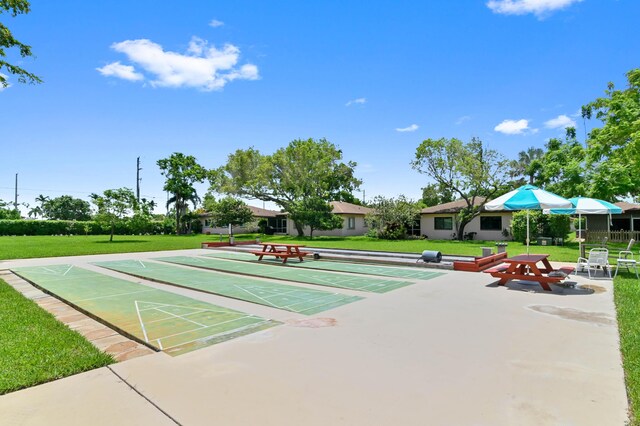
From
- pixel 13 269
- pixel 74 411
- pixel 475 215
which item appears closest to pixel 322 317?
pixel 74 411

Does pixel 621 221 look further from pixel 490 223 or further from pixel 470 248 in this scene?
pixel 470 248

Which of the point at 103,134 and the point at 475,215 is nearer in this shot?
the point at 103,134

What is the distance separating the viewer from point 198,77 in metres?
17.5

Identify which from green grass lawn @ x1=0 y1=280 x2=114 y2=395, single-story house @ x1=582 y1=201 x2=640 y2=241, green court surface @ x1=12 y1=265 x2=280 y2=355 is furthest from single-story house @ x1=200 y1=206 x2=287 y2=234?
green grass lawn @ x1=0 y1=280 x2=114 y2=395

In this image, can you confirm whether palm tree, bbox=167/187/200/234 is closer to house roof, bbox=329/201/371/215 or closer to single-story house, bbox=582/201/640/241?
house roof, bbox=329/201/371/215

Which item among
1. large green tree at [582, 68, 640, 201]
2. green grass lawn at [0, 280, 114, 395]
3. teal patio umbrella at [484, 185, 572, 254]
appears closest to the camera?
green grass lawn at [0, 280, 114, 395]

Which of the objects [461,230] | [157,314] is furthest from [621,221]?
[157,314]

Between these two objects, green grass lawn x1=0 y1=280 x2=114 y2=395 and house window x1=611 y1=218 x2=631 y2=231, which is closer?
green grass lawn x1=0 y1=280 x2=114 y2=395

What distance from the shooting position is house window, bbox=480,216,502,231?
29.5 metres

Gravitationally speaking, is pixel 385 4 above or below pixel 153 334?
above

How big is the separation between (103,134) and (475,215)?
100.0 ft

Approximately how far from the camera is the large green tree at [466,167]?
2911 cm

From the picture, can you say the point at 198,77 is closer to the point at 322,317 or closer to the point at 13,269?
the point at 13,269

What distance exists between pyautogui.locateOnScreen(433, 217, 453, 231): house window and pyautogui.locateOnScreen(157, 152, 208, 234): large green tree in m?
32.6
